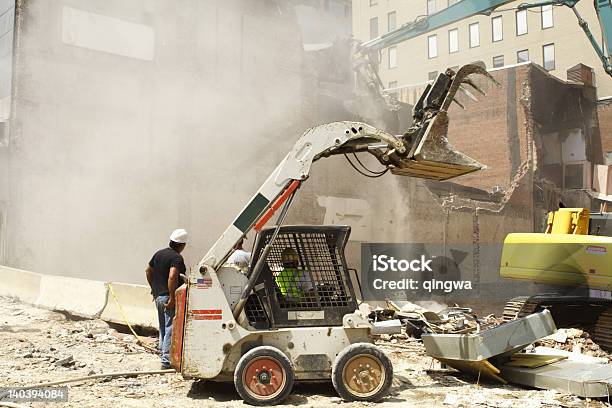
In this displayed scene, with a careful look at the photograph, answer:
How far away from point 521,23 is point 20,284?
36976 mm

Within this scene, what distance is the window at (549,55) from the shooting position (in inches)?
1453

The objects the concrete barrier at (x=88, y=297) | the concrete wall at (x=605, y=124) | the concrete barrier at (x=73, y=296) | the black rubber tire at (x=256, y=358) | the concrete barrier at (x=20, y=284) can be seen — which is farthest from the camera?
the concrete wall at (x=605, y=124)

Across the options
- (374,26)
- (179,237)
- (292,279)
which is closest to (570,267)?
(292,279)

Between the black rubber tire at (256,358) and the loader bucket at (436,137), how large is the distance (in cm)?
219

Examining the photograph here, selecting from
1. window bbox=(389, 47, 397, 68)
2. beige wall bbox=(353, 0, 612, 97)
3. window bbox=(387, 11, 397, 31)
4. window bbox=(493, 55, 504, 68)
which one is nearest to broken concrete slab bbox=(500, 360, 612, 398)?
beige wall bbox=(353, 0, 612, 97)

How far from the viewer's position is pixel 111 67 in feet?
44.5

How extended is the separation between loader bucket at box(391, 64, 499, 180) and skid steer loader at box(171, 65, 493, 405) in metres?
0.01

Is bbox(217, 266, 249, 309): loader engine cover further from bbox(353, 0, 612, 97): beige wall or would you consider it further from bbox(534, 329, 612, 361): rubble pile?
bbox(353, 0, 612, 97): beige wall

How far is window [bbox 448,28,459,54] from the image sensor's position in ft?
134

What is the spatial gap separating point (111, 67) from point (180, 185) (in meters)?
3.28

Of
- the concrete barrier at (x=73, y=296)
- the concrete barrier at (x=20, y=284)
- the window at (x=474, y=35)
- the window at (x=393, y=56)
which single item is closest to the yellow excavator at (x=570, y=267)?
the concrete barrier at (x=73, y=296)

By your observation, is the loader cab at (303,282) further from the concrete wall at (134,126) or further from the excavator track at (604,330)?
the concrete wall at (134,126)

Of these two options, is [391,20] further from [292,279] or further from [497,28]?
[292,279]

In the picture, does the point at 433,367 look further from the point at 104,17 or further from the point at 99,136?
the point at 104,17
